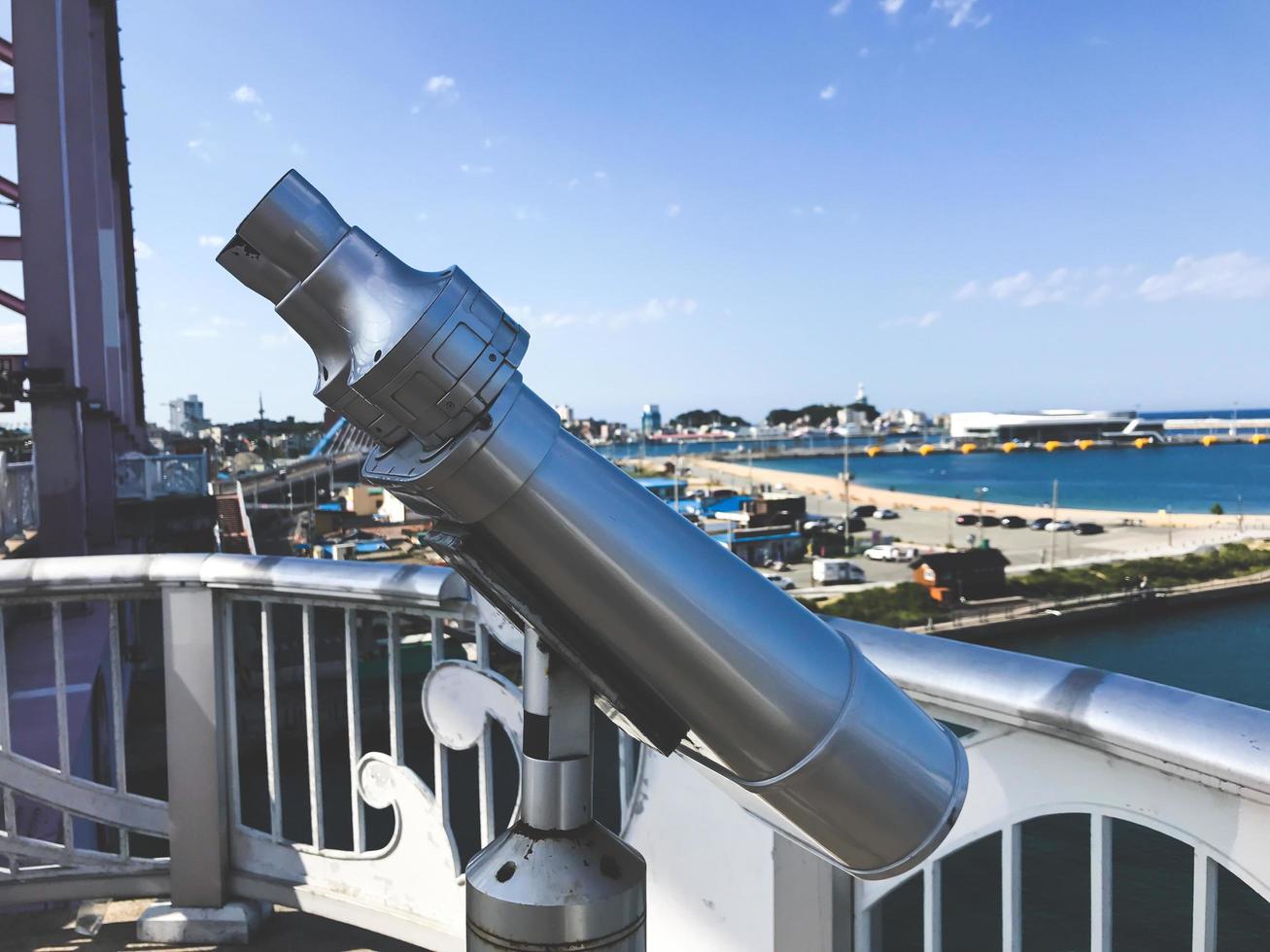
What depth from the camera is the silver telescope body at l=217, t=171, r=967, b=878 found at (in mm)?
912

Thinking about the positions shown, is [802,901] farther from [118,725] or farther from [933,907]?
[118,725]

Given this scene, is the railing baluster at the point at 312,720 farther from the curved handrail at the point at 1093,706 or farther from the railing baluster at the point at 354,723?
the curved handrail at the point at 1093,706

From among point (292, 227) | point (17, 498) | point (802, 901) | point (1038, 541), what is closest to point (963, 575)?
point (1038, 541)

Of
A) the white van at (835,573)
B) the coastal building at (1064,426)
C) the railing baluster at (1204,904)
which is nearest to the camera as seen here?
the railing baluster at (1204,904)

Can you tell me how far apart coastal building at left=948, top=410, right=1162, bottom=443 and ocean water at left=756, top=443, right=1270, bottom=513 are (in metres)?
6.06

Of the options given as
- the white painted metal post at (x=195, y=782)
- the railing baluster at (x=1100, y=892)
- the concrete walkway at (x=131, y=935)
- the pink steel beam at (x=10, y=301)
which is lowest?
the concrete walkway at (x=131, y=935)

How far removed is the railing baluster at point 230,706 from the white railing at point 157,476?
14605mm

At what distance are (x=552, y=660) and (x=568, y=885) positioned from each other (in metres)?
0.27

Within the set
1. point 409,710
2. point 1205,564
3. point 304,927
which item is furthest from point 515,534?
point 1205,564

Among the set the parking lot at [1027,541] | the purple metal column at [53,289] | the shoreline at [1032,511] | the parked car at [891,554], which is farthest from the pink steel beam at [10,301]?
the shoreline at [1032,511]

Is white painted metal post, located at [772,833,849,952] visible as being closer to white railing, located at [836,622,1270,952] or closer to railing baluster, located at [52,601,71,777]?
white railing, located at [836,622,1270,952]

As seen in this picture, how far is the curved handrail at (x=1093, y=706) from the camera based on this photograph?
1051 millimetres

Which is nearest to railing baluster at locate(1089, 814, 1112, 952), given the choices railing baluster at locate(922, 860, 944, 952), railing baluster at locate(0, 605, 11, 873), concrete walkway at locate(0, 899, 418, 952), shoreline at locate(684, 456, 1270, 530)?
railing baluster at locate(922, 860, 944, 952)

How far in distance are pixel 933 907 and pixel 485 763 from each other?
106cm
